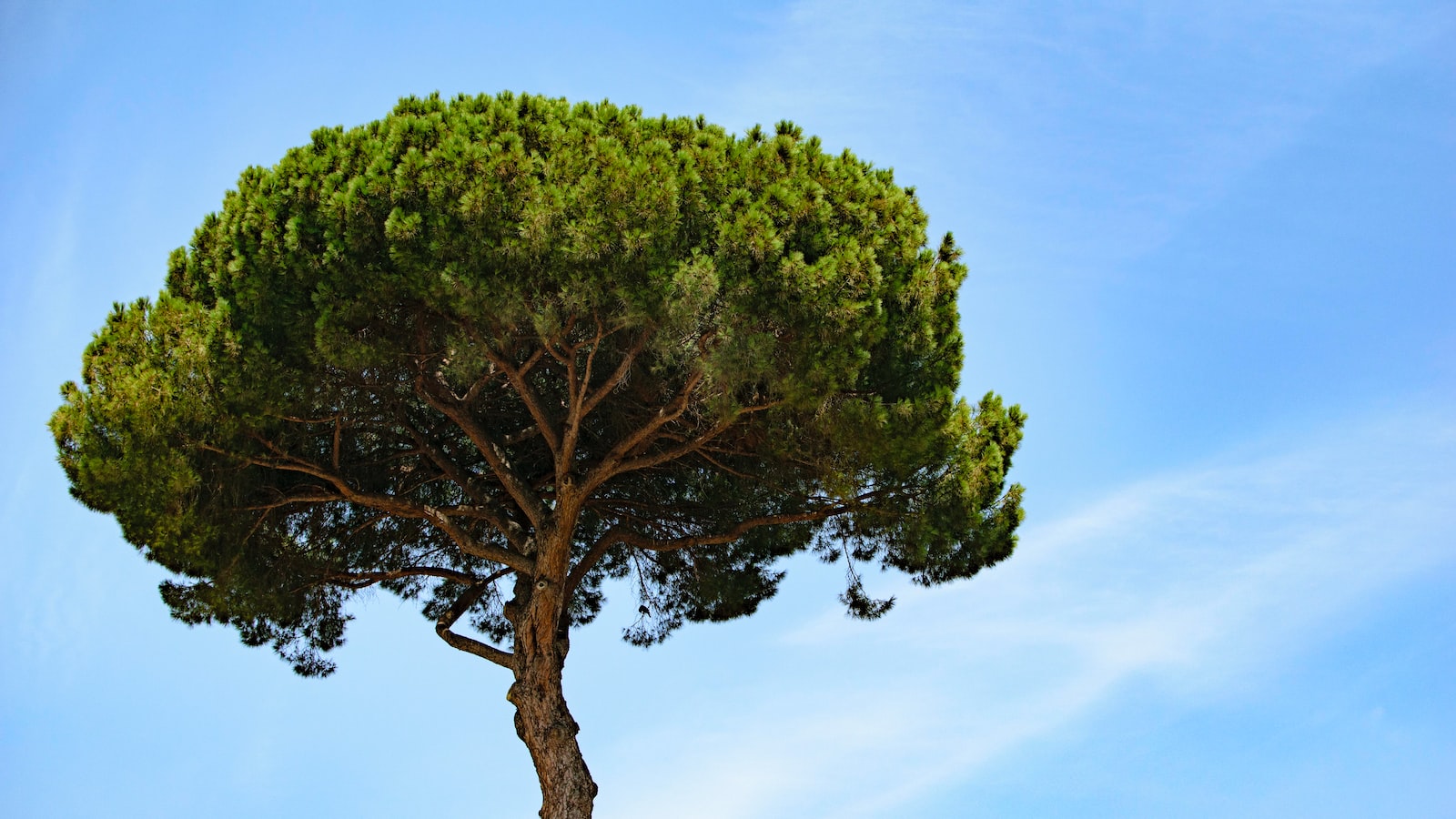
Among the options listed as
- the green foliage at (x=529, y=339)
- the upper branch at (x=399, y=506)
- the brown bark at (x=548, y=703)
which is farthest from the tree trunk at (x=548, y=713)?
the green foliage at (x=529, y=339)

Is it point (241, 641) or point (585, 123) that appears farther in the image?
point (241, 641)

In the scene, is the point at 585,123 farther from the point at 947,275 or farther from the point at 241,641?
the point at 241,641

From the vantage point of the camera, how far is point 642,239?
8945mm

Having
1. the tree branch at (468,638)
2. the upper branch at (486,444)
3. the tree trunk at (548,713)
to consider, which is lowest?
the tree trunk at (548,713)

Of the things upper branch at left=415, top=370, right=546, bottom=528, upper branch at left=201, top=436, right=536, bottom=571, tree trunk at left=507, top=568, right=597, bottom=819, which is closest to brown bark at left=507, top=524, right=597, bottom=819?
tree trunk at left=507, top=568, right=597, bottom=819

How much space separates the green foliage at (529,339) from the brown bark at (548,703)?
0.59 meters

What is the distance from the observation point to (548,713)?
10688 mm

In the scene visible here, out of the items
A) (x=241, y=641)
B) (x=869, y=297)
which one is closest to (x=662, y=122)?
(x=869, y=297)

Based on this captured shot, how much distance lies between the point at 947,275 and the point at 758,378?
2.21 m

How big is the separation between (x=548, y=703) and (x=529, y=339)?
331 centimetres

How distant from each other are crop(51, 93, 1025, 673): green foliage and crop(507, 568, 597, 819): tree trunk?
0.72 metres

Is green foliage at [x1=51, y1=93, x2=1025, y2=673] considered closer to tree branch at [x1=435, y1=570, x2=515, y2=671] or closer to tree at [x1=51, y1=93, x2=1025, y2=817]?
tree at [x1=51, y1=93, x2=1025, y2=817]

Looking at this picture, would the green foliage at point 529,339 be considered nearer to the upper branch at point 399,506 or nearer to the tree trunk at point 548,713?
the upper branch at point 399,506

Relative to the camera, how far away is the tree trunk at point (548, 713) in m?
10.4
